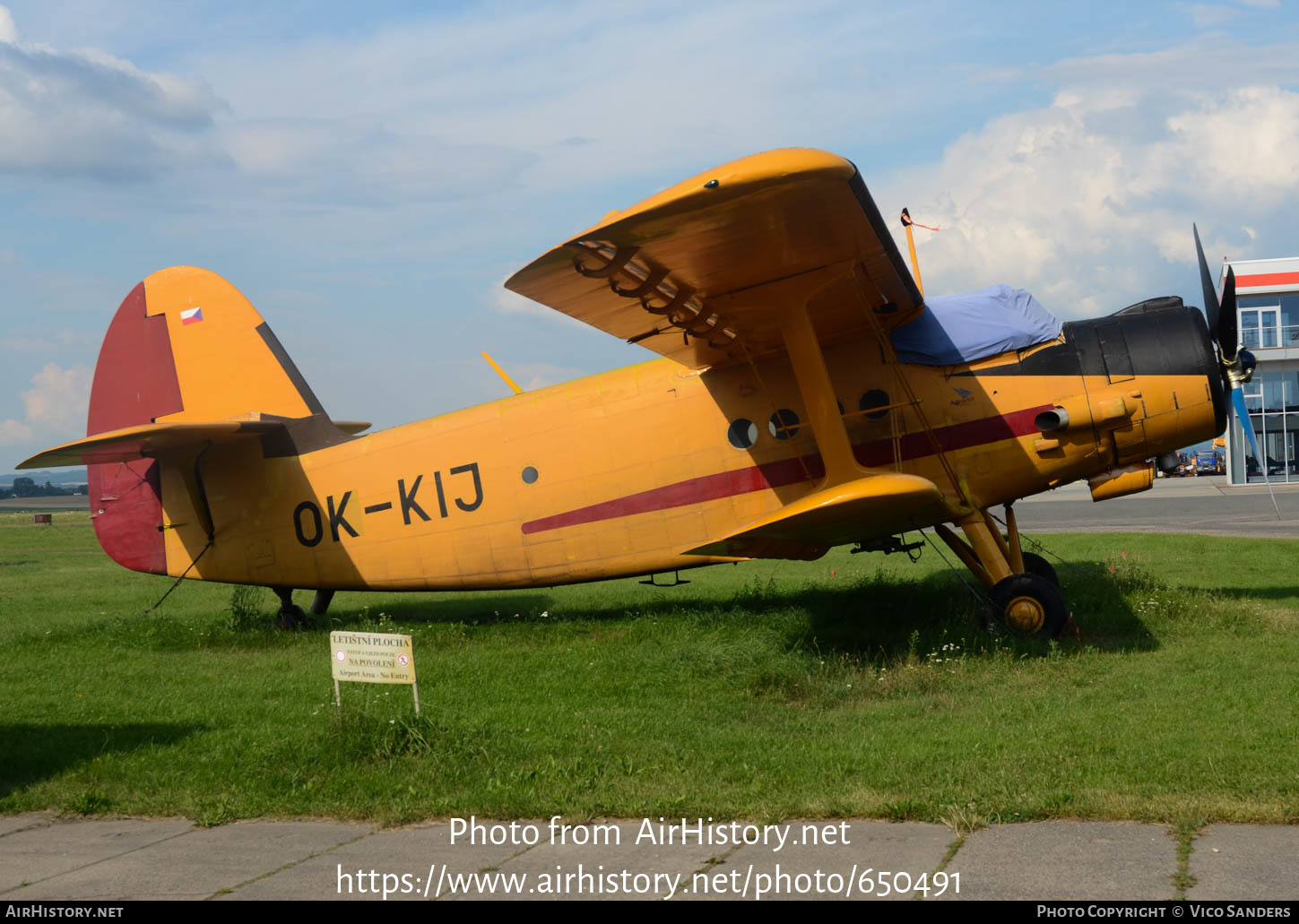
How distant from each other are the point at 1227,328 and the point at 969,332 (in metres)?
2.37

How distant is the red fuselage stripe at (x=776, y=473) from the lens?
9.85 m

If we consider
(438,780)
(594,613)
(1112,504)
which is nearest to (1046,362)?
(594,613)

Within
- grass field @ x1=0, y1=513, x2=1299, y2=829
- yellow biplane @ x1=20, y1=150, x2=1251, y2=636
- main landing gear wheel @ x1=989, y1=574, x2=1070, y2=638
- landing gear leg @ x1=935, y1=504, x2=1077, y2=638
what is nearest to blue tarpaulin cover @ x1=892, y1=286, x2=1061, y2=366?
yellow biplane @ x1=20, y1=150, x2=1251, y2=636

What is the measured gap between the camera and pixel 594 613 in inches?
503

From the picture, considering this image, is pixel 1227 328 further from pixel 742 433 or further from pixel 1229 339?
pixel 742 433

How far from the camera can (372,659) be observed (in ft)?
22.3

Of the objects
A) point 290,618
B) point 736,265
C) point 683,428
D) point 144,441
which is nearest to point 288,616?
point 290,618

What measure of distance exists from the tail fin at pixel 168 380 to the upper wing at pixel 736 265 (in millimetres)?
4837

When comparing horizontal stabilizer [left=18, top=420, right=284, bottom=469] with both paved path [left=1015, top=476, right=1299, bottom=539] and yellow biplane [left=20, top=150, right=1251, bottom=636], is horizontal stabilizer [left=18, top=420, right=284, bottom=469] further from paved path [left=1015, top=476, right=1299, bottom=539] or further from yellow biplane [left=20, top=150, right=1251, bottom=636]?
paved path [left=1015, top=476, right=1299, bottom=539]

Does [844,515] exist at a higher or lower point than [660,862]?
higher

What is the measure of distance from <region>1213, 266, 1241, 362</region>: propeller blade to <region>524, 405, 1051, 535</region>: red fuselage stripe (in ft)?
5.82

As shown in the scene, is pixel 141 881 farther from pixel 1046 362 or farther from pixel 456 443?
pixel 1046 362

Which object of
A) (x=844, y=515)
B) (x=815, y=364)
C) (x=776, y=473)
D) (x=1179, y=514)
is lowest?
(x=1179, y=514)

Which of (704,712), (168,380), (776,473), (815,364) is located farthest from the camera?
(168,380)
